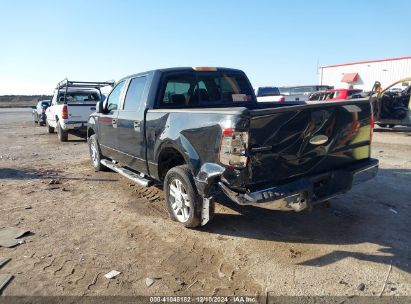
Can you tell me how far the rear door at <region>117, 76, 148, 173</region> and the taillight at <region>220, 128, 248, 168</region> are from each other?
200 centimetres

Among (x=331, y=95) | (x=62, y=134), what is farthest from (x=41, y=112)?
(x=331, y=95)

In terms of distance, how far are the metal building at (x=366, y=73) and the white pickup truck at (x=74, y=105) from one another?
2834 cm

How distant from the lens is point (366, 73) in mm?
36281

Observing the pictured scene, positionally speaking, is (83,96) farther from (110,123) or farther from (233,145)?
(233,145)

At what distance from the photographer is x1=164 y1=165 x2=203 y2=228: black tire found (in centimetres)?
420

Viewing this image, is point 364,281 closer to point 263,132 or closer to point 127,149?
point 263,132

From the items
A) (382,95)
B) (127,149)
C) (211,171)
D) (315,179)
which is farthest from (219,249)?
(382,95)

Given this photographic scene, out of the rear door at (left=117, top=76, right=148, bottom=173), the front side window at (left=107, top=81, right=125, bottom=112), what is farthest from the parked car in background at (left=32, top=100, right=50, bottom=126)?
the rear door at (left=117, top=76, right=148, bottom=173)

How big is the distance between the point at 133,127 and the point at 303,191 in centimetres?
289

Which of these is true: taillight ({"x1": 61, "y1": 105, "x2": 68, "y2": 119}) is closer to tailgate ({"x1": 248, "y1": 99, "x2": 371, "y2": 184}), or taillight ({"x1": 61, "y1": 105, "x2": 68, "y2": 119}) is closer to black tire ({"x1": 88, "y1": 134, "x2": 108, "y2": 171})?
black tire ({"x1": 88, "y1": 134, "x2": 108, "y2": 171})

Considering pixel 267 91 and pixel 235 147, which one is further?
pixel 267 91

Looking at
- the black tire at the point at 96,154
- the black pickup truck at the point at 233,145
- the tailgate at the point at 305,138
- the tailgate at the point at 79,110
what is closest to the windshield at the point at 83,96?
the tailgate at the point at 79,110

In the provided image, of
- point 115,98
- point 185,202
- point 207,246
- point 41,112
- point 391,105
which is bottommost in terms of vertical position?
point 207,246

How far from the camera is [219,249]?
4031 millimetres
